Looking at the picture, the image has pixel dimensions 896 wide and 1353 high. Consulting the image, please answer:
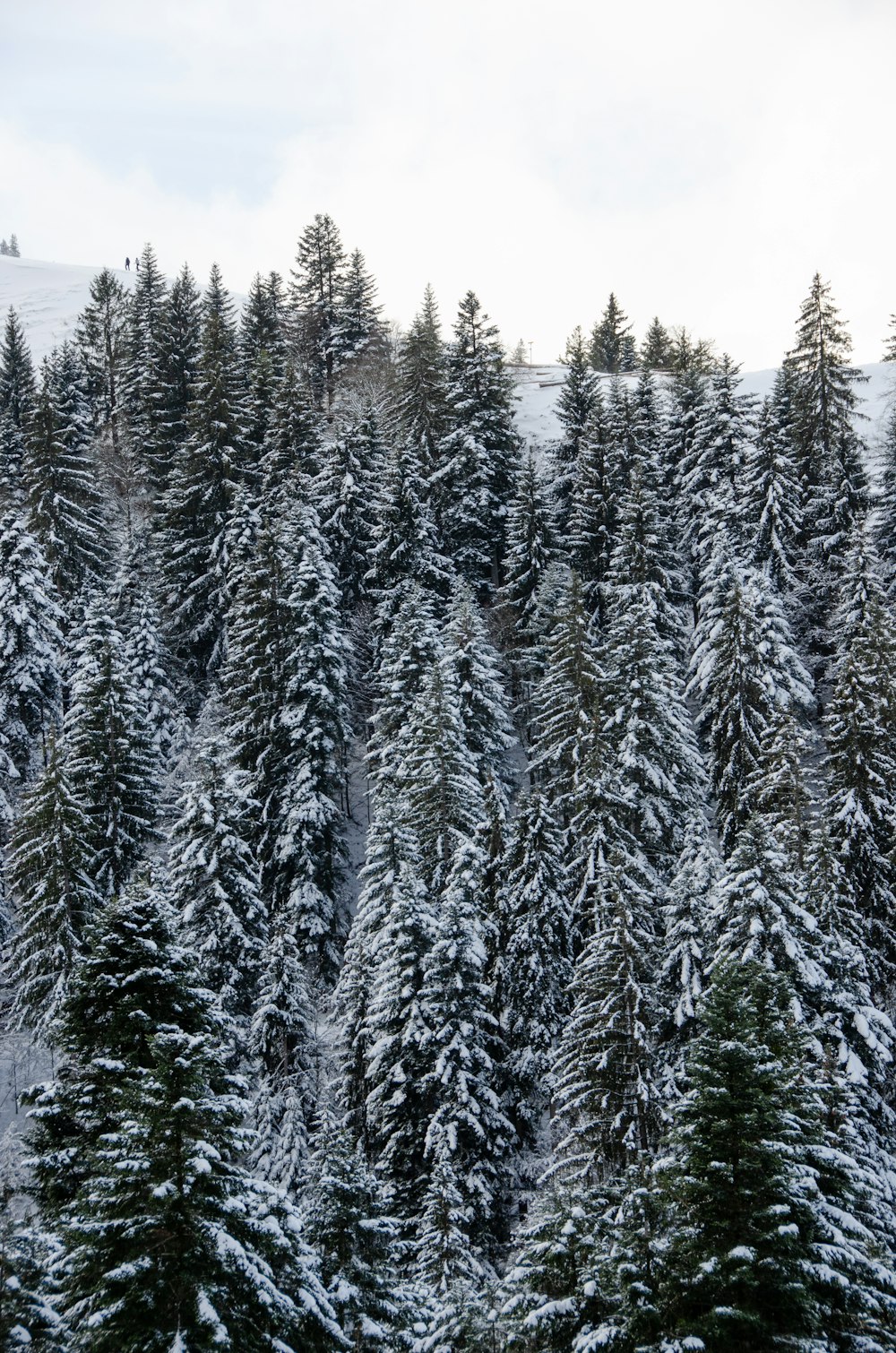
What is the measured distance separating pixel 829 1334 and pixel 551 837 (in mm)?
14872

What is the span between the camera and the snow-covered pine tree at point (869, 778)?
2523 centimetres

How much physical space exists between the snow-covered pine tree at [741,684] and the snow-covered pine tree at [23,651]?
945 inches

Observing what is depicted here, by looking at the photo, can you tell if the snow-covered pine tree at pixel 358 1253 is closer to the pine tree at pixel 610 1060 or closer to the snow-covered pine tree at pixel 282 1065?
the pine tree at pixel 610 1060

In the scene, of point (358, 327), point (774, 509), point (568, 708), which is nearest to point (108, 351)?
point (358, 327)

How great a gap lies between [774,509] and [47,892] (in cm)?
3096

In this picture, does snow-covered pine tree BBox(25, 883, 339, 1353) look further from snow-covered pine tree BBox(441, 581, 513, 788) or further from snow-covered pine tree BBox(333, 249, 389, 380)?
snow-covered pine tree BBox(333, 249, 389, 380)

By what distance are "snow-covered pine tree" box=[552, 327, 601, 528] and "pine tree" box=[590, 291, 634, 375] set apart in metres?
34.8

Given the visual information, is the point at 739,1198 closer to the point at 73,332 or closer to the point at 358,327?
the point at 358,327

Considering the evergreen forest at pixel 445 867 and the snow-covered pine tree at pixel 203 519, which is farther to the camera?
the snow-covered pine tree at pixel 203 519

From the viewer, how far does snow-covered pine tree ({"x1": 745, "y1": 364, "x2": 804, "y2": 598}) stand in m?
38.8

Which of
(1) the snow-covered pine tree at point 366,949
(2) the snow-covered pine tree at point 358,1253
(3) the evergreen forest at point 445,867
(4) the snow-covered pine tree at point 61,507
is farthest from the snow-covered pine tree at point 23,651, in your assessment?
(2) the snow-covered pine tree at point 358,1253

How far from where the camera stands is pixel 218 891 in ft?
80.0

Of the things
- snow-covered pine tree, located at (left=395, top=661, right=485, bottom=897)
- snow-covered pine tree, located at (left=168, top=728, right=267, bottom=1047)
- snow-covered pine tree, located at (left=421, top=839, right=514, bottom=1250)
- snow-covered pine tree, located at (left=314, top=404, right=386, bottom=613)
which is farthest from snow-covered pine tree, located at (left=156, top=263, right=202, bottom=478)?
snow-covered pine tree, located at (left=421, top=839, right=514, bottom=1250)

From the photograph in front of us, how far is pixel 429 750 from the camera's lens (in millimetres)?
29469
